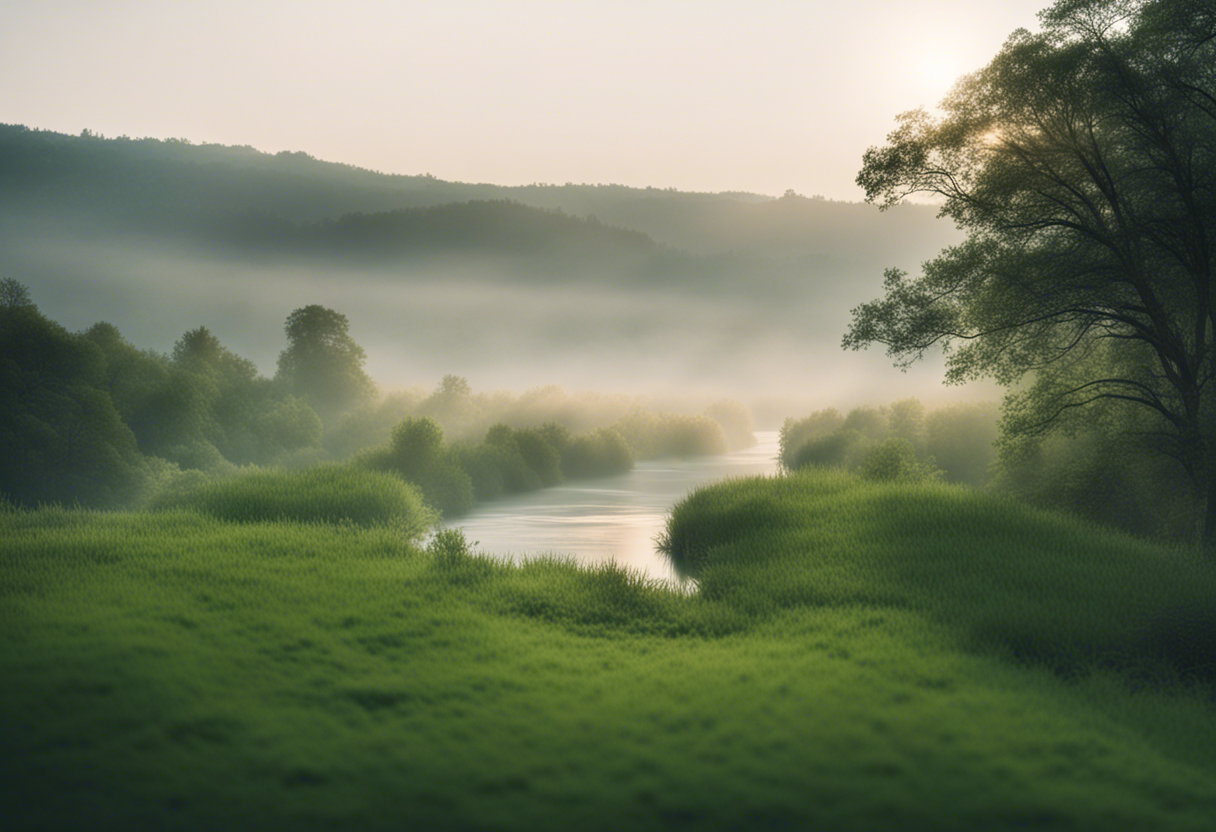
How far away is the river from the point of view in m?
34.2

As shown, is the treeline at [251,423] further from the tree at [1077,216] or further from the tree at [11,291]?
the tree at [1077,216]

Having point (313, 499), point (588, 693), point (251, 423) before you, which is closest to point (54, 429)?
point (313, 499)

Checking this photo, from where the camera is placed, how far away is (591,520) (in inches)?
1850

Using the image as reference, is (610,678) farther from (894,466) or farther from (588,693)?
(894,466)

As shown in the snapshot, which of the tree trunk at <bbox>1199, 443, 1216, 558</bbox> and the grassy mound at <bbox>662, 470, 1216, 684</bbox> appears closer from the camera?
the grassy mound at <bbox>662, 470, 1216, 684</bbox>

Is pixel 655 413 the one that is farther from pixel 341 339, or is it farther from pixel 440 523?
pixel 440 523

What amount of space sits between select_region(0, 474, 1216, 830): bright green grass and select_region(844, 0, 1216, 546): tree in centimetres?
694

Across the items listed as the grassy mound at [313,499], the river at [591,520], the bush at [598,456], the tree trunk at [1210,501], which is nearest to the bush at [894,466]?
the river at [591,520]

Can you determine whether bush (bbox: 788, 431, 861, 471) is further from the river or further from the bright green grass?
the bright green grass

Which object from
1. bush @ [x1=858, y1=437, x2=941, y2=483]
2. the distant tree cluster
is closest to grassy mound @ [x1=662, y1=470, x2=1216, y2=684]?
bush @ [x1=858, y1=437, x2=941, y2=483]

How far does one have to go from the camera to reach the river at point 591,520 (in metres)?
34.2

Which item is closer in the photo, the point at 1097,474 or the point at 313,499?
the point at 1097,474

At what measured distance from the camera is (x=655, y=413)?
10756 cm

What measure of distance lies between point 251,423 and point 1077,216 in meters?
61.6
